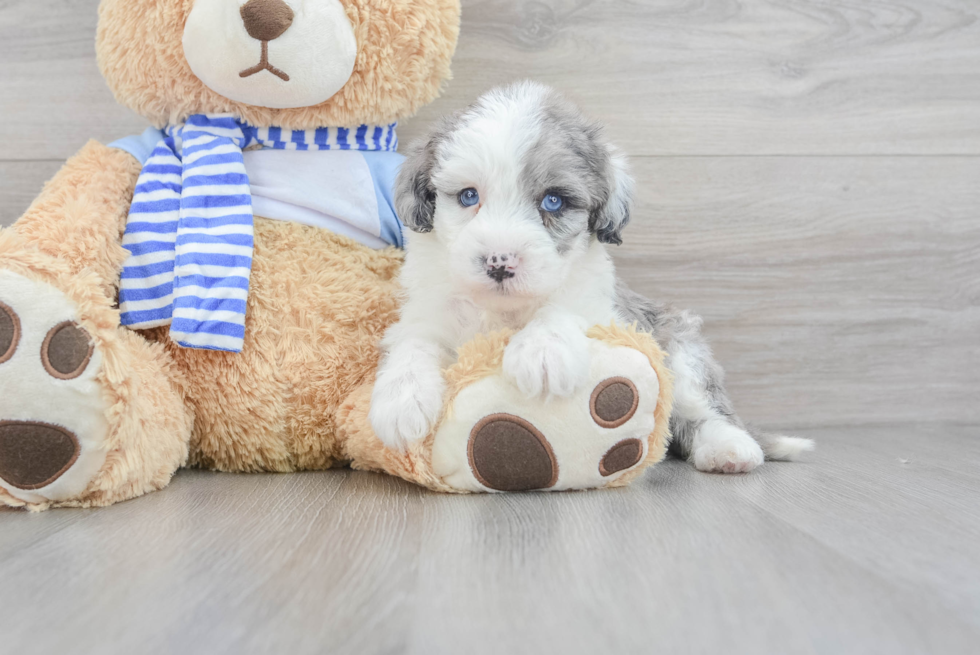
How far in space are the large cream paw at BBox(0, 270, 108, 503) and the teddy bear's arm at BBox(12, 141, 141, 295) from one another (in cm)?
19

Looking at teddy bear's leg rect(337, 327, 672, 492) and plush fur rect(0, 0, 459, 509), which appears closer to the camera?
teddy bear's leg rect(337, 327, 672, 492)

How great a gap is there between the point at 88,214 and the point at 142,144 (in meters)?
0.29

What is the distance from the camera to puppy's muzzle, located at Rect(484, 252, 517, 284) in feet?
4.35

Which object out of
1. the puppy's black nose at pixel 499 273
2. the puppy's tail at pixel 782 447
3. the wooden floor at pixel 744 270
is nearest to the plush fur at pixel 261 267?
the wooden floor at pixel 744 270

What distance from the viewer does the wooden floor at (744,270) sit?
1.14 m

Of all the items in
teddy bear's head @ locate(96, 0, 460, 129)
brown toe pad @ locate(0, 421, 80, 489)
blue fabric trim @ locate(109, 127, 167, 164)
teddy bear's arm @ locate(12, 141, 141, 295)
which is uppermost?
teddy bear's head @ locate(96, 0, 460, 129)

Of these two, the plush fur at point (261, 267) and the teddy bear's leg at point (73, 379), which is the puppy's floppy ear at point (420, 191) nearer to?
the plush fur at point (261, 267)

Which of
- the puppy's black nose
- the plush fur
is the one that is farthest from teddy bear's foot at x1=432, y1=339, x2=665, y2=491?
the plush fur

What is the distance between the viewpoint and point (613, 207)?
1.53 meters

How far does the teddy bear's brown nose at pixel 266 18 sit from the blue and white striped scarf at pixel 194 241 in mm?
248

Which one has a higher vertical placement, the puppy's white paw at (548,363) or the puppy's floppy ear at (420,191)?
the puppy's floppy ear at (420,191)

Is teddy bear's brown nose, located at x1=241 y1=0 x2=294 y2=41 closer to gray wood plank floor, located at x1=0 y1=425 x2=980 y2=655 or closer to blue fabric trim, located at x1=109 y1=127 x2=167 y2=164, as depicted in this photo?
blue fabric trim, located at x1=109 y1=127 x2=167 y2=164

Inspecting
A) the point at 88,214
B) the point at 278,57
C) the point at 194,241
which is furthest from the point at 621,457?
the point at 88,214

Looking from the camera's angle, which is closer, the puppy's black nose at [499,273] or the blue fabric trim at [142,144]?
the puppy's black nose at [499,273]
